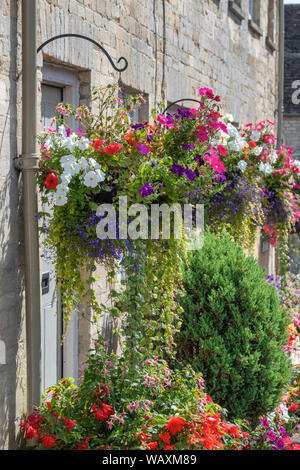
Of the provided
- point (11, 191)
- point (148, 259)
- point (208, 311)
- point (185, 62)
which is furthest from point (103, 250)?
point (185, 62)

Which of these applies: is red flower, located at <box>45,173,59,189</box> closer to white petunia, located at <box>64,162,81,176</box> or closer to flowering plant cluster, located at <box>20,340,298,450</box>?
white petunia, located at <box>64,162,81,176</box>

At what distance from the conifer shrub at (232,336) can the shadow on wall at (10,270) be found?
5.57ft

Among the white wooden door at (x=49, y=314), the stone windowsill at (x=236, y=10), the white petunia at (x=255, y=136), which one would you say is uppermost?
the stone windowsill at (x=236, y=10)

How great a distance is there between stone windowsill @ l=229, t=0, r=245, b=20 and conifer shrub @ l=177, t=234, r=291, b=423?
14.4 ft

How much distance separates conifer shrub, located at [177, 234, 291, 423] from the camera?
5355mm

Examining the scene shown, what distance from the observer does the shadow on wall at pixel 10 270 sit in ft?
12.7

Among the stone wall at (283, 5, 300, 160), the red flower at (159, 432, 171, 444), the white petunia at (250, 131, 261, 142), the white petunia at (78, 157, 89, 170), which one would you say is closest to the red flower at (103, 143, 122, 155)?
the white petunia at (78, 157, 89, 170)

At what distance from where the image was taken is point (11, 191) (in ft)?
12.9

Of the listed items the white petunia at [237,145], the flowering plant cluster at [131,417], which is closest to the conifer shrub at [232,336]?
the flowering plant cluster at [131,417]

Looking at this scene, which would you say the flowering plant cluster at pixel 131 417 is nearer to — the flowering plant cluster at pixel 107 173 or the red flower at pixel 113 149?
the flowering plant cluster at pixel 107 173

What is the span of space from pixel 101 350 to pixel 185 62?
3.81m

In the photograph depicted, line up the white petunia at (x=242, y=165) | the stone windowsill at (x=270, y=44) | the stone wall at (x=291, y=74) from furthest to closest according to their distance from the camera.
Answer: the stone wall at (x=291, y=74)
the stone windowsill at (x=270, y=44)
the white petunia at (x=242, y=165)

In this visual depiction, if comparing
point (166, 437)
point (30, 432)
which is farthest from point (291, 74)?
point (30, 432)

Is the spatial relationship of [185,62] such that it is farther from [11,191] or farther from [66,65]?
[11,191]
